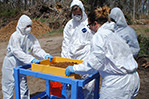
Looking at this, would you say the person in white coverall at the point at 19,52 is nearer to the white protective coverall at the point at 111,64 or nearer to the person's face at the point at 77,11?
the person's face at the point at 77,11

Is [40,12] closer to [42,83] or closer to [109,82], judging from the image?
[42,83]

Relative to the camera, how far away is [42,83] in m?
4.66

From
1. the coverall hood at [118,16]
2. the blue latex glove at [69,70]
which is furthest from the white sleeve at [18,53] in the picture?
the coverall hood at [118,16]

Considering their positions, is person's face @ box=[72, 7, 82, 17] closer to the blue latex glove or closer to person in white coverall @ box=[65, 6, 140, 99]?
→ person in white coverall @ box=[65, 6, 140, 99]

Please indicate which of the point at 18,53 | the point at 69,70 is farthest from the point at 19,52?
the point at 69,70

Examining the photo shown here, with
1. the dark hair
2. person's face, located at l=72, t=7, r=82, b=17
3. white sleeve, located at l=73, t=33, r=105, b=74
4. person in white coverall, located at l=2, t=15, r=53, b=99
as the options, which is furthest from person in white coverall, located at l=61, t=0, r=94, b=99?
white sleeve, located at l=73, t=33, r=105, b=74

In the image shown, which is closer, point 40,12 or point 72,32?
point 72,32

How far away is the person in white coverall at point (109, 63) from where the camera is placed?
5.48 feet

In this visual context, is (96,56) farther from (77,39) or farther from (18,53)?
(18,53)

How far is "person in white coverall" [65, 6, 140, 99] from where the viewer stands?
1.67 m

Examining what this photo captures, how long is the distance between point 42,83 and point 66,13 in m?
10.1

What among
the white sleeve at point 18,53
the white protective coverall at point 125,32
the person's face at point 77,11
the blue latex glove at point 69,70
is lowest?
the blue latex glove at point 69,70

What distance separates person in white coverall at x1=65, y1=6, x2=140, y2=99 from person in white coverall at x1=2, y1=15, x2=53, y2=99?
108 centimetres

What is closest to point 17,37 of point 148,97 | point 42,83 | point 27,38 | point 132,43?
A: point 27,38
